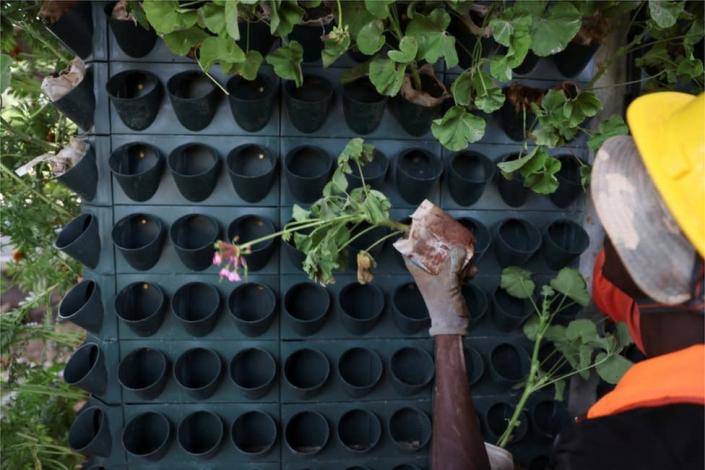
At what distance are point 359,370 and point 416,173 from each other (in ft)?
1.66

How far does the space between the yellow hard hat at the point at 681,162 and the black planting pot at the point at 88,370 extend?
1.16 m

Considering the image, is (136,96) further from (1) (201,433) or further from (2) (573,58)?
(2) (573,58)

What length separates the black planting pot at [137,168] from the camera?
115cm

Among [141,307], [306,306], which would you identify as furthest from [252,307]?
[141,307]

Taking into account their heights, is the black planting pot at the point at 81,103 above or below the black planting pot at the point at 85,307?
above

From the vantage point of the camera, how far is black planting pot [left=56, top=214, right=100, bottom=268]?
118cm

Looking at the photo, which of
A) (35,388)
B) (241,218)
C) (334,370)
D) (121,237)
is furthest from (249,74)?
(35,388)

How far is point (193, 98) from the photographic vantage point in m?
1.16

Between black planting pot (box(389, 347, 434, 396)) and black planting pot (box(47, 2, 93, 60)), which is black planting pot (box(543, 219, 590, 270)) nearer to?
black planting pot (box(389, 347, 434, 396))

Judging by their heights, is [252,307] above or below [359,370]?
above

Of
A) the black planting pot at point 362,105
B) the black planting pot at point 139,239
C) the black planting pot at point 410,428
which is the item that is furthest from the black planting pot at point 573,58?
the black planting pot at point 139,239

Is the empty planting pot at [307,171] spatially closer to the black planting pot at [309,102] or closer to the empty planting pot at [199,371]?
the black planting pot at [309,102]

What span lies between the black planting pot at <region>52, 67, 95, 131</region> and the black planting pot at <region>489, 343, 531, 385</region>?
1112mm

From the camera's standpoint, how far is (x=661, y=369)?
656 millimetres
